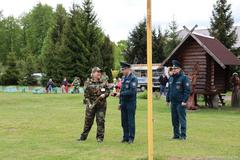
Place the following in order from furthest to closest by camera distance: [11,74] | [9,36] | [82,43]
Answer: [9,36] → [11,74] → [82,43]

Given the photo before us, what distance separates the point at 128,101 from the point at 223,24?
41.8m

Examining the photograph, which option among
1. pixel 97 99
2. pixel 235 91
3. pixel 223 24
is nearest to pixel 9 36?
pixel 223 24

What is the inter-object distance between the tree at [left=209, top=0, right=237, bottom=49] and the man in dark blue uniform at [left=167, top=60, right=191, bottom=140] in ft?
130

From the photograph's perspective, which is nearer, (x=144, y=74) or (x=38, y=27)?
(x=144, y=74)

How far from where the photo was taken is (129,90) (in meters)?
12.0

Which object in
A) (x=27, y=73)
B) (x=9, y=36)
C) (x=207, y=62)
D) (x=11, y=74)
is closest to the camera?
(x=207, y=62)

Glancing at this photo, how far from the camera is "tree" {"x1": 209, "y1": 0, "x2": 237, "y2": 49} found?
5147 centimetres

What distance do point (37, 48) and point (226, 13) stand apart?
2169 inches

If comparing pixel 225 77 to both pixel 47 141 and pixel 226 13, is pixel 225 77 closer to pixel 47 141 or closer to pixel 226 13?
pixel 47 141

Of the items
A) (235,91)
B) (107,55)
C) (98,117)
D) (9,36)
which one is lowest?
(98,117)

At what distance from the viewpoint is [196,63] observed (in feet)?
84.7

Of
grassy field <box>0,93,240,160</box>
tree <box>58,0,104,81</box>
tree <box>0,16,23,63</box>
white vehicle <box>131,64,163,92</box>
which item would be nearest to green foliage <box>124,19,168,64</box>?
tree <box>58,0,104,81</box>

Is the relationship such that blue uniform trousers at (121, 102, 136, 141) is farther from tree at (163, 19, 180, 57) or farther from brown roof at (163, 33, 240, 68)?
tree at (163, 19, 180, 57)

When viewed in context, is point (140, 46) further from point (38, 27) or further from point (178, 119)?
point (178, 119)
